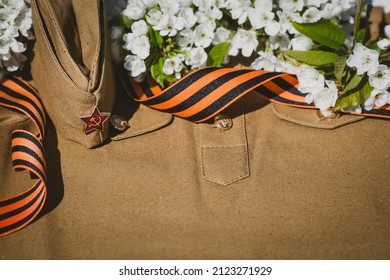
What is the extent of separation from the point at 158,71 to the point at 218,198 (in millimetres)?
302

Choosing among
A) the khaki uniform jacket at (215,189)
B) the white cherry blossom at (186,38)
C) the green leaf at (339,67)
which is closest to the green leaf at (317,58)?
the green leaf at (339,67)

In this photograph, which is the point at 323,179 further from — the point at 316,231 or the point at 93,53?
the point at 93,53

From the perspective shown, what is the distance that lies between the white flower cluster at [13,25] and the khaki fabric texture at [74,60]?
47 mm

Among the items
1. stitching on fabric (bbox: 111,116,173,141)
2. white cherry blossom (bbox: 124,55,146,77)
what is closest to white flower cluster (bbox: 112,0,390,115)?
white cherry blossom (bbox: 124,55,146,77)

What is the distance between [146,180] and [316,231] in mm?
347

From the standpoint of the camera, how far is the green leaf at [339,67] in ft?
2.90

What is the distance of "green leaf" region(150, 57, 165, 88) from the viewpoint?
3.07ft

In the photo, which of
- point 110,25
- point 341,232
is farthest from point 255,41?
point 341,232

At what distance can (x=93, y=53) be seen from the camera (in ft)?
2.80

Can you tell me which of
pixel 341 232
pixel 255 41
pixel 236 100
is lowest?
pixel 341 232

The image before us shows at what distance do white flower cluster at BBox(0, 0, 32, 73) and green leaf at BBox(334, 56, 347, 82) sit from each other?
643 millimetres

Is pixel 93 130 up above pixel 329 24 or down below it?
below

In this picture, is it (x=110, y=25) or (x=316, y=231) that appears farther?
(x=110, y=25)

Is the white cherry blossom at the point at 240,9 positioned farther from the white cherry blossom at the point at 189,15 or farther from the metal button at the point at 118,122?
the metal button at the point at 118,122
